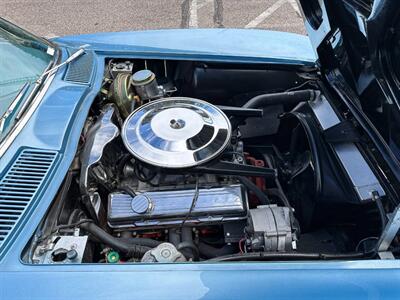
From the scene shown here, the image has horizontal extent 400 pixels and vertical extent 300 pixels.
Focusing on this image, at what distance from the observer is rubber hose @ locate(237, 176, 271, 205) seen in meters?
1.85

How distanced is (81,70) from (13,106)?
489 mm

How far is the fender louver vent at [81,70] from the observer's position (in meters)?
2.11

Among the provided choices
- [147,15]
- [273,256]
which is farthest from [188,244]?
[147,15]

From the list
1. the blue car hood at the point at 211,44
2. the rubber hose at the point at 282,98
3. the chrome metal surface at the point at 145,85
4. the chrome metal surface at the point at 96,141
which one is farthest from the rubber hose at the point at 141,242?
the blue car hood at the point at 211,44

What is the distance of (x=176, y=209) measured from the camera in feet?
5.57

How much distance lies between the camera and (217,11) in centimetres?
555

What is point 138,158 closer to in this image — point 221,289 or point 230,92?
point 221,289

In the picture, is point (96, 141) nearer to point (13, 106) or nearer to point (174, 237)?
point (13, 106)

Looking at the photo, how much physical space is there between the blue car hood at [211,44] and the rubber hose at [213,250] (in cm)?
108

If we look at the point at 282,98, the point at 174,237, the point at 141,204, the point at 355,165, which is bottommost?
the point at 174,237

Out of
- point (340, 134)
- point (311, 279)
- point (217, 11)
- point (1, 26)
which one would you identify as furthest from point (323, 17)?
point (217, 11)

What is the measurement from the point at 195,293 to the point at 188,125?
0.78 m

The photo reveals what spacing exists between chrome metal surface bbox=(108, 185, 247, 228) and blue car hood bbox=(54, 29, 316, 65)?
0.96 m

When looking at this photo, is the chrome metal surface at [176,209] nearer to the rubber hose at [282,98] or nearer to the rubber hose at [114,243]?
the rubber hose at [114,243]
